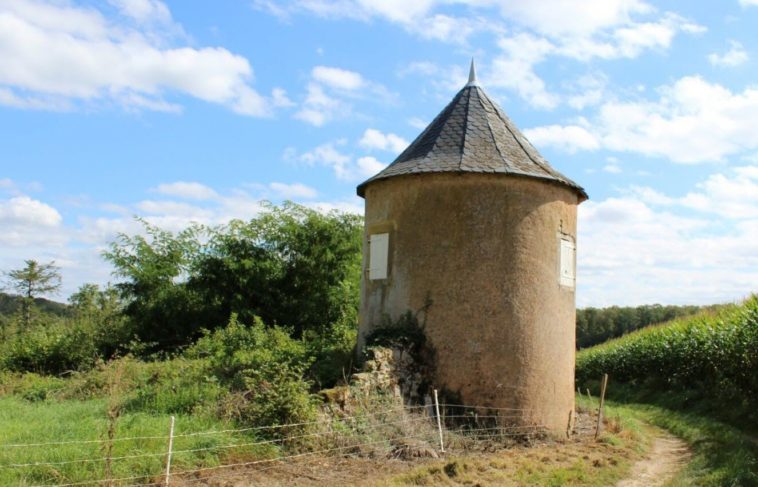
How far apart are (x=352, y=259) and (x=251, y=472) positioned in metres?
17.9

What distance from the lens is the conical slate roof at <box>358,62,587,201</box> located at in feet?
42.5

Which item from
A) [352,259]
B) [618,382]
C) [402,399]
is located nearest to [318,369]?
[402,399]

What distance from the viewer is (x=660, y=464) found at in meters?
12.2

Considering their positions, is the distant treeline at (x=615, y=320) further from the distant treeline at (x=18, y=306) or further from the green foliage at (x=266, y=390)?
the green foliage at (x=266, y=390)

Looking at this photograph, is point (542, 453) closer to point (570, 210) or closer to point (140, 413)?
point (570, 210)

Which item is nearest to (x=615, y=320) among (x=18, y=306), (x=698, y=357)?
(x=698, y=357)

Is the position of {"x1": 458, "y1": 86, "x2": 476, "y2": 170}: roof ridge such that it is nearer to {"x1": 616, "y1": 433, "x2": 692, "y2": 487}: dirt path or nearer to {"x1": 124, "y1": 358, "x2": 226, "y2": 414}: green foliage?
{"x1": 124, "y1": 358, "x2": 226, "y2": 414}: green foliage

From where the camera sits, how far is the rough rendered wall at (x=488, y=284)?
40.7ft

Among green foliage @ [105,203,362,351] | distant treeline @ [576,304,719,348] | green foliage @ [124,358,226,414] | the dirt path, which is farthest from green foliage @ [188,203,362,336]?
distant treeline @ [576,304,719,348]

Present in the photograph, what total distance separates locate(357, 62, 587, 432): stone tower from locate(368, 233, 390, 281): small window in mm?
32

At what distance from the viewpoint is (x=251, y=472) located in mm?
8648

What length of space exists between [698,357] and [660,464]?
9862 mm

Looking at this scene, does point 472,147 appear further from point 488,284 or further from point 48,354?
point 48,354

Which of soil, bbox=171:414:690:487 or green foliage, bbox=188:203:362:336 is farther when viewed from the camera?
green foliage, bbox=188:203:362:336
